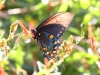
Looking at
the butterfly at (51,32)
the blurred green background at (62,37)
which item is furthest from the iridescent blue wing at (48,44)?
the blurred green background at (62,37)

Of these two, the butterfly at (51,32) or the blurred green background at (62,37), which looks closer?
the butterfly at (51,32)

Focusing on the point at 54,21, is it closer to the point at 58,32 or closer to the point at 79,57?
the point at 58,32

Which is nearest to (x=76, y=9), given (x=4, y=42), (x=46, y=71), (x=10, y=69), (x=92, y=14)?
(x=92, y=14)

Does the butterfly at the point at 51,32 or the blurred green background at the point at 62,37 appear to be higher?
the blurred green background at the point at 62,37

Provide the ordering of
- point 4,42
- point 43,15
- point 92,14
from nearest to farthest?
point 4,42 → point 92,14 → point 43,15

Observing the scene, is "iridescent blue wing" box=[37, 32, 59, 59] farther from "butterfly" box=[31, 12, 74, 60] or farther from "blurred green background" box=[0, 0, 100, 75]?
"blurred green background" box=[0, 0, 100, 75]

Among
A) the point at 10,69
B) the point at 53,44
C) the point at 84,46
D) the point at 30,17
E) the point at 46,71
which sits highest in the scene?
the point at 30,17

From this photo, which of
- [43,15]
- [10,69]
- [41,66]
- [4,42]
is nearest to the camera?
[4,42]

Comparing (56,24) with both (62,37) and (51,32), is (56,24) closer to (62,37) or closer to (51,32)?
(51,32)

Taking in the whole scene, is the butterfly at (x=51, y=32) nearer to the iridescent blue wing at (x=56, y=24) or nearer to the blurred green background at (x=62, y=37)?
the iridescent blue wing at (x=56, y=24)
